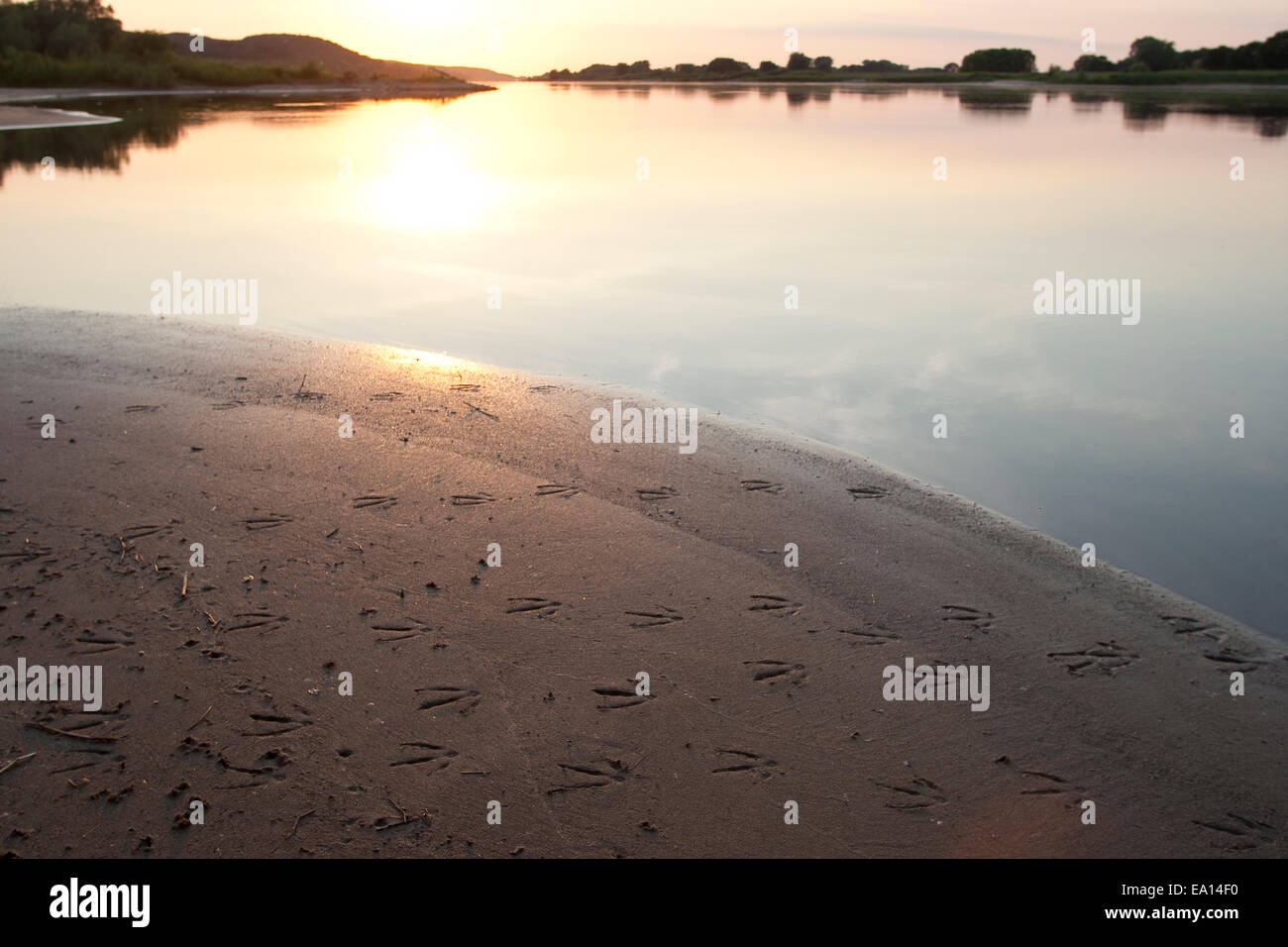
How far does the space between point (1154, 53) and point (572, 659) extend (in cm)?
9205

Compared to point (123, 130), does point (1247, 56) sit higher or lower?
higher

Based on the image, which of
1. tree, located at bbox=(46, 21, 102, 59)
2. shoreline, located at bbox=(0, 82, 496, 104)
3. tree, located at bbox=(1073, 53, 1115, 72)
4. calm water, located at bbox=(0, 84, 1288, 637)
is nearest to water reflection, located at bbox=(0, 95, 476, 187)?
calm water, located at bbox=(0, 84, 1288, 637)

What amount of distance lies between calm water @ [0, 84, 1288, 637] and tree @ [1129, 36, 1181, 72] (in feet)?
184

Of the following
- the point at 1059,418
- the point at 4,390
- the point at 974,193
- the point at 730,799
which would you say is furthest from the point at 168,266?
the point at 974,193

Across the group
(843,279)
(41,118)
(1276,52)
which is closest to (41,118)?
(41,118)

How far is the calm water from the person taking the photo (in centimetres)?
738

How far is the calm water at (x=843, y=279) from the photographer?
7.38m

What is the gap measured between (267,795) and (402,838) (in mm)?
579

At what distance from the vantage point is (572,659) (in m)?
4.56

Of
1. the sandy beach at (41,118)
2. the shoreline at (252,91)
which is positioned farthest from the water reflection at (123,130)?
the shoreline at (252,91)

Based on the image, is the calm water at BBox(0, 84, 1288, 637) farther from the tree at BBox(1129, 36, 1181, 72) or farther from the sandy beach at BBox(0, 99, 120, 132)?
the tree at BBox(1129, 36, 1181, 72)

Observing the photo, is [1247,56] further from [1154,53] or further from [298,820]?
[298,820]
